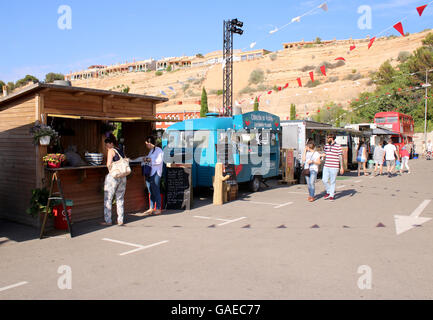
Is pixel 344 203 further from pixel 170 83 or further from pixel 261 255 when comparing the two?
pixel 170 83

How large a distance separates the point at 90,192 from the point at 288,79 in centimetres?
7580

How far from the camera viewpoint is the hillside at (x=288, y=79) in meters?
65.9

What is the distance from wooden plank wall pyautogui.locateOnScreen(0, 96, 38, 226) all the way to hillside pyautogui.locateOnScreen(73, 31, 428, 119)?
5191 centimetres

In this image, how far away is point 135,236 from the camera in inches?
271

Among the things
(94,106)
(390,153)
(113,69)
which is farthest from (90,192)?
(113,69)

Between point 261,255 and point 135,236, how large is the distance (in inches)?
97.5

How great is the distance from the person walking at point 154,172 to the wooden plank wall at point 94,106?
3.48 ft

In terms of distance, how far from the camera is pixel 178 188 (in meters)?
9.64

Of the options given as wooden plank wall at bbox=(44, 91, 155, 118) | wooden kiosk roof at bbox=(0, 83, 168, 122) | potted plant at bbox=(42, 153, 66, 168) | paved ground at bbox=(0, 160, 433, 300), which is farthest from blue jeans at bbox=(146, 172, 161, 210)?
potted plant at bbox=(42, 153, 66, 168)

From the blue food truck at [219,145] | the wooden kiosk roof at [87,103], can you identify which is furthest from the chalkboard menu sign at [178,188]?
the blue food truck at [219,145]

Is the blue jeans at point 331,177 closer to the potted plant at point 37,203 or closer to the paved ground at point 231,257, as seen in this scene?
the paved ground at point 231,257

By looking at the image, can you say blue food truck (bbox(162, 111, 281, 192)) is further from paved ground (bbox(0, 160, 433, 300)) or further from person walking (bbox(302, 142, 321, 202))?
paved ground (bbox(0, 160, 433, 300))

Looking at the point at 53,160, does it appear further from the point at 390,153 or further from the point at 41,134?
the point at 390,153
